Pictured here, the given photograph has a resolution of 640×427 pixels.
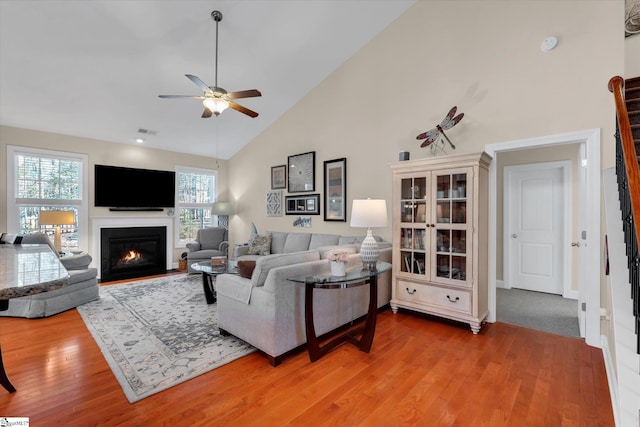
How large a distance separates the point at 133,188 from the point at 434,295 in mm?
5779

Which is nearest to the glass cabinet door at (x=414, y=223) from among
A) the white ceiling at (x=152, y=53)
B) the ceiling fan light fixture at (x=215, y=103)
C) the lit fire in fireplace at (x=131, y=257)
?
the ceiling fan light fixture at (x=215, y=103)

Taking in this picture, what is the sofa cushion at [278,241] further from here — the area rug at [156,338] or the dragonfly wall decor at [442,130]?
the dragonfly wall decor at [442,130]

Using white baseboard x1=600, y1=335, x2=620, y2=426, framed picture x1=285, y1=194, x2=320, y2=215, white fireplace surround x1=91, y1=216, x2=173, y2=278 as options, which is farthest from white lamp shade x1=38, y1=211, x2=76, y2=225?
white baseboard x1=600, y1=335, x2=620, y2=426

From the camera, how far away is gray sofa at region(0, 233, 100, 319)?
11.3ft

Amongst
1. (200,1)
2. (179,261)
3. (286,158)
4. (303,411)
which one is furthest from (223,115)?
(303,411)

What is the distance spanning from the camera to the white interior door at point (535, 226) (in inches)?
173

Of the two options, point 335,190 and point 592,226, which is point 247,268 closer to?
point 335,190

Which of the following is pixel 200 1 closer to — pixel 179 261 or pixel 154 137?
pixel 154 137

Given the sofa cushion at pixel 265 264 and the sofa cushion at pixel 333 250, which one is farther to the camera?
the sofa cushion at pixel 333 250

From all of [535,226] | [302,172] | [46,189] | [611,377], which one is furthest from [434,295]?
[46,189]

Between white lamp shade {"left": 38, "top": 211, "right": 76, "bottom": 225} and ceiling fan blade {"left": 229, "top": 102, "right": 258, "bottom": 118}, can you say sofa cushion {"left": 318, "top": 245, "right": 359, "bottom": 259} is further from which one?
white lamp shade {"left": 38, "top": 211, "right": 76, "bottom": 225}

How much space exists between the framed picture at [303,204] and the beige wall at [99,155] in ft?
8.45

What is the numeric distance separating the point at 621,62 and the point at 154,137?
22.1 ft

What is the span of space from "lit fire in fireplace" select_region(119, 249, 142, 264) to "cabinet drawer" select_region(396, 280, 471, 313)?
5.22 m
